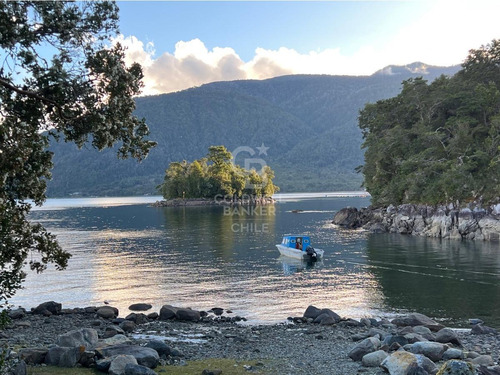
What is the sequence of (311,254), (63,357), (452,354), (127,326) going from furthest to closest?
(311,254)
(127,326)
(452,354)
(63,357)

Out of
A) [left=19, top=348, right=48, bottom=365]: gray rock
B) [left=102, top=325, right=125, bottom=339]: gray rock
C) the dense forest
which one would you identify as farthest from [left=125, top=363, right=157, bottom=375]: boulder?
the dense forest

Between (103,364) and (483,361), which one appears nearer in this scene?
(103,364)

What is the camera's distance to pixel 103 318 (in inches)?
1276

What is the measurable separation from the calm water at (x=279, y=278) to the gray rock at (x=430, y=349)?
10747mm

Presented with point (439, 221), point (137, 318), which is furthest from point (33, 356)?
point (439, 221)

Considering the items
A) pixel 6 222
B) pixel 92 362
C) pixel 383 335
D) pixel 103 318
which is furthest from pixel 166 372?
pixel 103 318

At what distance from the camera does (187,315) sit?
1254 inches

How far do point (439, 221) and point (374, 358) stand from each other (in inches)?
2716

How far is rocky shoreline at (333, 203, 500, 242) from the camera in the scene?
76062 mm

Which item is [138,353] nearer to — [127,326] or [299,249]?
[127,326]

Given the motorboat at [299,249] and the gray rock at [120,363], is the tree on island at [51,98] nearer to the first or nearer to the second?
the gray rock at [120,363]

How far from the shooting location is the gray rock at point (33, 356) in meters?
18.8

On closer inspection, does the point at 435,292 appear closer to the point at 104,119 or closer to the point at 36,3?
the point at 104,119

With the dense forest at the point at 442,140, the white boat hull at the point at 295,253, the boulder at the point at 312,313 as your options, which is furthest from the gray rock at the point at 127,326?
the dense forest at the point at 442,140
